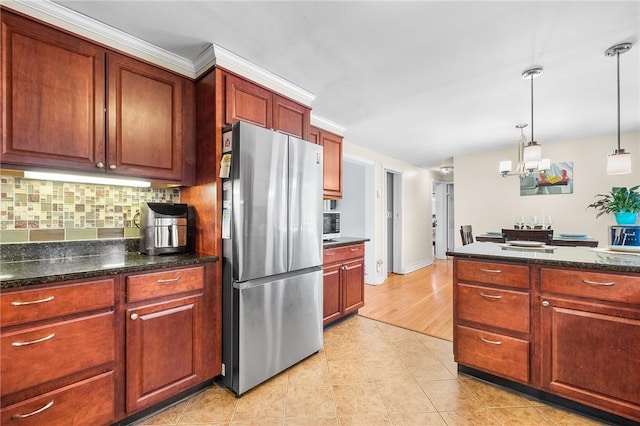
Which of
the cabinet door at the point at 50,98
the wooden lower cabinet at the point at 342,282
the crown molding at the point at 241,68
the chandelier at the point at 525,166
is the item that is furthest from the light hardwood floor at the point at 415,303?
the cabinet door at the point at 50,98

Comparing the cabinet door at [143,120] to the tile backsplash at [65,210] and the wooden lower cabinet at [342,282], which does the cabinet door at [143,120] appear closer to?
the tile backsplash at [65,210]

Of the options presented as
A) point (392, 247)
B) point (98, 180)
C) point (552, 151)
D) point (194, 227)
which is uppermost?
point (552, 151)

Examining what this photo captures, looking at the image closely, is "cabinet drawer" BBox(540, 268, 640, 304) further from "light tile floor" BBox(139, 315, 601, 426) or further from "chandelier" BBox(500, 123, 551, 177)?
"chandelier" BBox(500, 123, 551, 177)

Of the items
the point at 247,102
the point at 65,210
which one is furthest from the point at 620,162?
the point at 65,210

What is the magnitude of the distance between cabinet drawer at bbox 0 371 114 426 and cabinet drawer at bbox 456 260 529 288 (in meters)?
2.25

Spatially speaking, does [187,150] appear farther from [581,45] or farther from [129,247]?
[581,45]

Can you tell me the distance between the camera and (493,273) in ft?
6.14

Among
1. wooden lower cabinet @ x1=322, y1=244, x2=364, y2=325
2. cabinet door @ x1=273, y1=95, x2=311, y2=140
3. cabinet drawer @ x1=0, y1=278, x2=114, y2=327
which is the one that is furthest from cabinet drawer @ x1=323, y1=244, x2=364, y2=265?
cabinet drawer @ x1=0, y1=278, x2=114, y2=327

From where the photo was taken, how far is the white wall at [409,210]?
15.7 ft

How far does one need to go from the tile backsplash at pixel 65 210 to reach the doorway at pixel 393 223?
4.53m

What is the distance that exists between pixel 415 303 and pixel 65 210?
374 cm

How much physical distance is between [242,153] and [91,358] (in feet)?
4.48

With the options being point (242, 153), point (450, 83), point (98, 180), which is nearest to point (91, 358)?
point (98, 180)

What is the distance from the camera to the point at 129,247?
2.02m
